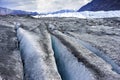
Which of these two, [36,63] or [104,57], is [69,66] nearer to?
[36,63]

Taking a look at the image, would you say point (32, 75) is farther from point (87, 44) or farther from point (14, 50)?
point (87, 44)

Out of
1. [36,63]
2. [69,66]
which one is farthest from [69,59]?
[36,63]

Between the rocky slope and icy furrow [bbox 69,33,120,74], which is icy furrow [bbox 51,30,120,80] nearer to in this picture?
the rocky slope

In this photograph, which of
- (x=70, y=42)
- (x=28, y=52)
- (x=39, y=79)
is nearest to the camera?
(x=39, y=79)

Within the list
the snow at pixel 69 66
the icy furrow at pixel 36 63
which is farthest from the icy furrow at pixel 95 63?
the icy furrow at pixel 36 63

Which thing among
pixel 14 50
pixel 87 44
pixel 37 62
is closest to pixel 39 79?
pixel 37 62

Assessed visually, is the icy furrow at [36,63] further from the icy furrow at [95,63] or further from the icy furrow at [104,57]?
the icy furrow at [104,57]
